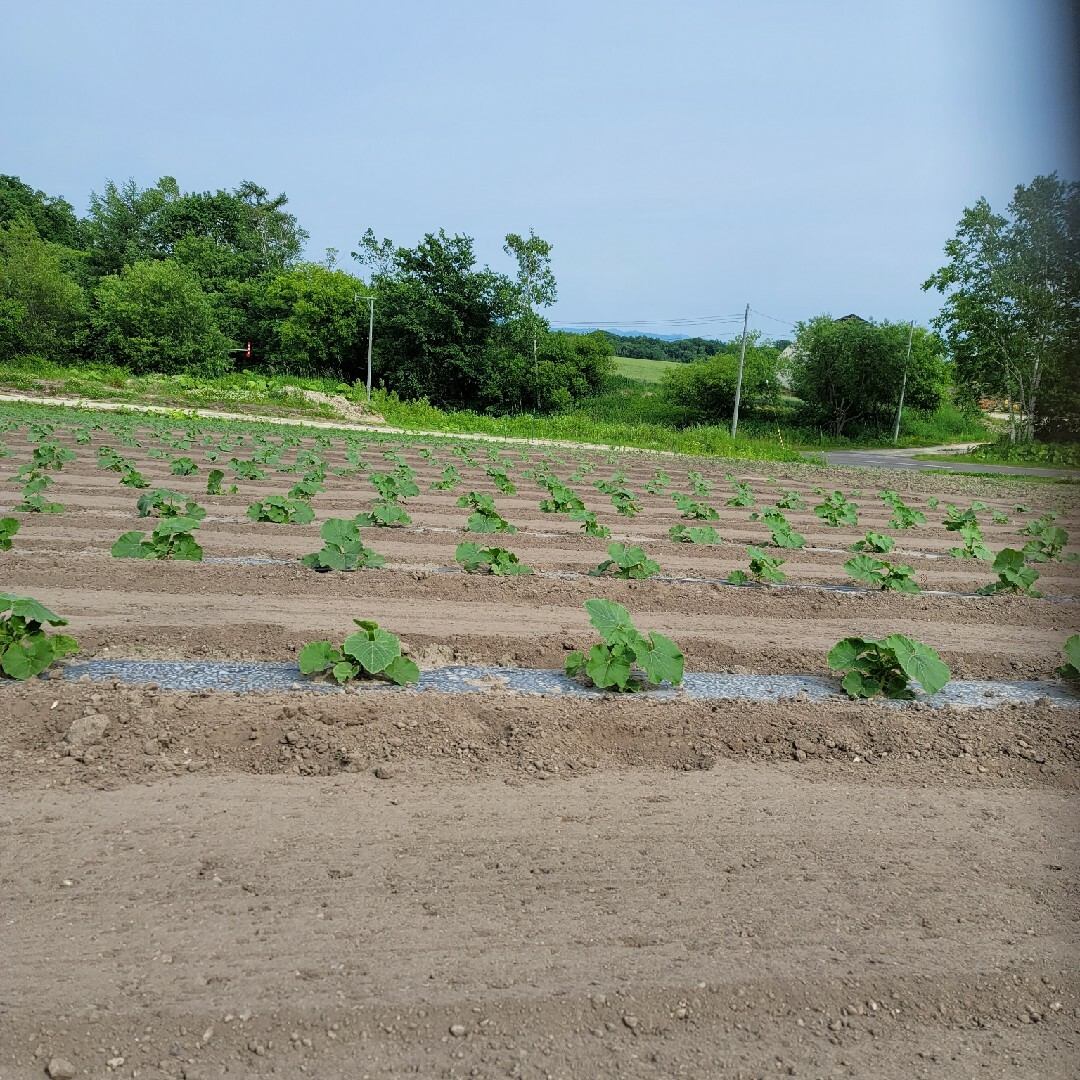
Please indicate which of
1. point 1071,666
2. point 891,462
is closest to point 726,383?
point 891,462

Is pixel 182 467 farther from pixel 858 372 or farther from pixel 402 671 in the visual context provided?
pixel 858 372

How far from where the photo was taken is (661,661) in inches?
167

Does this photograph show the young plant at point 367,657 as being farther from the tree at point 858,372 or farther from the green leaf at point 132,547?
the tree at point 858,372

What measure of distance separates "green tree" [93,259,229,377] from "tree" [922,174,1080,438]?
39395 millimetres

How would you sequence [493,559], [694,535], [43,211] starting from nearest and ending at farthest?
[493,559] → [694,535] → [43,211]

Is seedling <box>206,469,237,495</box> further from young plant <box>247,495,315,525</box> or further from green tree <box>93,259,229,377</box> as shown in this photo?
green tree <box>93,259,229,377</box>

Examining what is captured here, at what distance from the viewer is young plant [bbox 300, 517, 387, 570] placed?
6.40m

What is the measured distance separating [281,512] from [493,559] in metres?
2.92

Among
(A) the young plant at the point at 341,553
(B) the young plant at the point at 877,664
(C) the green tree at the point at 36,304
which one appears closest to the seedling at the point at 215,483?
(A) the young plant at the point at 341,553

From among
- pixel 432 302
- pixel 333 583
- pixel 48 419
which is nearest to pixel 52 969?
pixel 333 583

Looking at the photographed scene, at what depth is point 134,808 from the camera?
3.02 metres

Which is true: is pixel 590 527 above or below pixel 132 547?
above

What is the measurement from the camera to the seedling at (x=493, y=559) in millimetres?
6547

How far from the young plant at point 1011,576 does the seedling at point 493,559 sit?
3737mm
